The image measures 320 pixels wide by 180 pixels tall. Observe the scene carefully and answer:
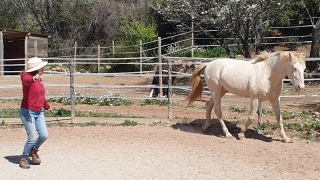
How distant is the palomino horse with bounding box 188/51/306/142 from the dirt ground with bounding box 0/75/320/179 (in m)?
0.60

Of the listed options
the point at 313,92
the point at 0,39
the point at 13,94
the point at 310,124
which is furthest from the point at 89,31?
the point at 310,124

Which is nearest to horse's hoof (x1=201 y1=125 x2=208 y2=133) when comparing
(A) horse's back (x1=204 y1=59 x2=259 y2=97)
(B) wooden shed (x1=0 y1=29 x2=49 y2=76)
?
(A) horse's back (x1=204 y1=59 x2=259 y2=97)

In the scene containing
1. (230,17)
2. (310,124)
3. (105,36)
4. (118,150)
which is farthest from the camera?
(105,36)

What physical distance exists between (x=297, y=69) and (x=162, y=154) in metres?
2.38

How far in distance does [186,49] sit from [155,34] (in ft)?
13.6

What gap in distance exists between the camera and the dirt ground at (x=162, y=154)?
5.60 m

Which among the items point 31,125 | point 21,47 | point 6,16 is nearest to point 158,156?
point 31,125

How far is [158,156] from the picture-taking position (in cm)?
644

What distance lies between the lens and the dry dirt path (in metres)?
5.57

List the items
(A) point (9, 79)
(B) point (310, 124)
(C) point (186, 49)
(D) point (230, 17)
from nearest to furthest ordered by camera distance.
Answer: (B) point (310, 124), (D) point (230, 17), (A) point (9, 79), (C) point (186, 49)

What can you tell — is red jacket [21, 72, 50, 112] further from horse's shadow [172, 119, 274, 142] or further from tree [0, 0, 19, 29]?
tree [0, 0, 19, 29]

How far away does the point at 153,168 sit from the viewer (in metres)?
5.80

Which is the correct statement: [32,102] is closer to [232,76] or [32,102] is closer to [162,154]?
[162,154]

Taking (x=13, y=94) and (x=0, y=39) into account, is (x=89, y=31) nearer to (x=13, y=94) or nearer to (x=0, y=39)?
(x=0, y=39)
